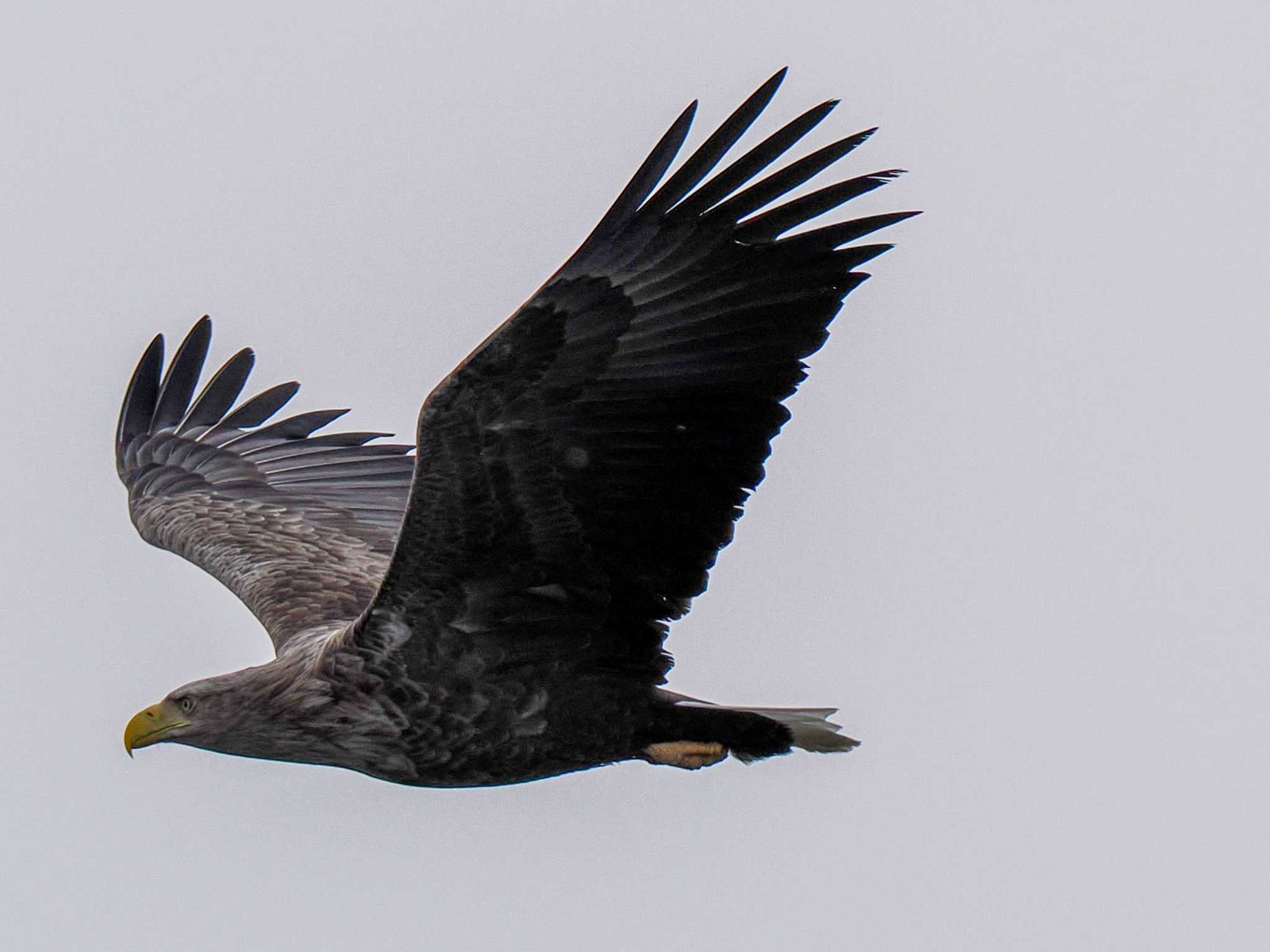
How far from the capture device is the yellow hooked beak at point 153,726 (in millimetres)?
7914

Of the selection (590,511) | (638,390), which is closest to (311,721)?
(590,511)

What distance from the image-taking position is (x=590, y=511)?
24.6 feet

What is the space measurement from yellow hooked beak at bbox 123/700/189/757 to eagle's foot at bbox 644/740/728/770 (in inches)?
64.8

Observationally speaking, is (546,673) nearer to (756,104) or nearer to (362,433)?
(756,104)

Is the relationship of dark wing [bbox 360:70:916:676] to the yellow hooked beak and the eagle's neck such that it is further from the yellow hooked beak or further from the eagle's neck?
the yellow hooked beak

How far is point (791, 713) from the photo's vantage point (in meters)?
8.40

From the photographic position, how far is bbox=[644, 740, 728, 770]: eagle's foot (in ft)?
26.8

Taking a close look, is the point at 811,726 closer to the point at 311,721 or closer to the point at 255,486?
the point at 311,721

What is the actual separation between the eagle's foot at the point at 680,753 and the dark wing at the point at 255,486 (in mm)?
1576

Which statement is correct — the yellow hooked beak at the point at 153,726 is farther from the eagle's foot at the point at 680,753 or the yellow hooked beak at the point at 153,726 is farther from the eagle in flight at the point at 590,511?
Answer: the eagle's foot at the point at 680,753

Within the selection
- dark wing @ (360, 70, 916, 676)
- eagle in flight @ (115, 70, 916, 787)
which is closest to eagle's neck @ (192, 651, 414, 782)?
eagle in flight @ (115, 70, 916, 787)

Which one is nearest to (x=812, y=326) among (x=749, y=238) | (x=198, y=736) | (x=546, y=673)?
(x=749, y=238)

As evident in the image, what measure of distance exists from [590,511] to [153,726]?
5.78 feet

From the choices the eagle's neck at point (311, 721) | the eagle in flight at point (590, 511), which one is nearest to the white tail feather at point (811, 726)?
the eagle in flight at point (590, 511)
